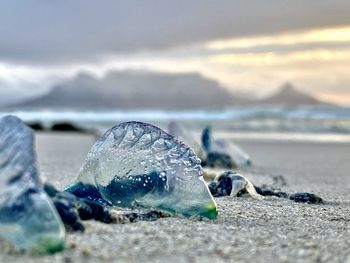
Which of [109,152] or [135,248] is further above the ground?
[109,152]

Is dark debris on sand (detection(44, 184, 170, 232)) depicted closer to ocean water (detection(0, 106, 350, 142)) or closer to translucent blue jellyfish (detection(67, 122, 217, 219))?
translucent blue jellyfish (detection(67, 122, 217, 219))

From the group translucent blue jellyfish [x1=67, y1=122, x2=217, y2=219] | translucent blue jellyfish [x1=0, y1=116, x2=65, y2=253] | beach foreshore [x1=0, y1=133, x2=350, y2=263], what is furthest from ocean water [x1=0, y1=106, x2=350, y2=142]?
translucent blue jellyfish [x1=0, y1=116, x2=65, y2=253]

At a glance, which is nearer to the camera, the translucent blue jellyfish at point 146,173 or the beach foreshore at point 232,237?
the beach foreshore at point 232,237

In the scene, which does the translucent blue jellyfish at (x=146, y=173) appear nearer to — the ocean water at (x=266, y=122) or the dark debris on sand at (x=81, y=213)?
the dark debris on sand at (x=81, y=213)

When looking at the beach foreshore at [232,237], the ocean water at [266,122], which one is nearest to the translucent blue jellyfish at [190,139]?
the beach foreshore at [232,237]

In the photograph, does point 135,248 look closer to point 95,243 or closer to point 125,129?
point 95,243

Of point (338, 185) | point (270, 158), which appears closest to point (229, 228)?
point (338, 185)

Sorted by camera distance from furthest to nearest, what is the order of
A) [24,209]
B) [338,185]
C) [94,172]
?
[338,185], [94,172], [24,209]
